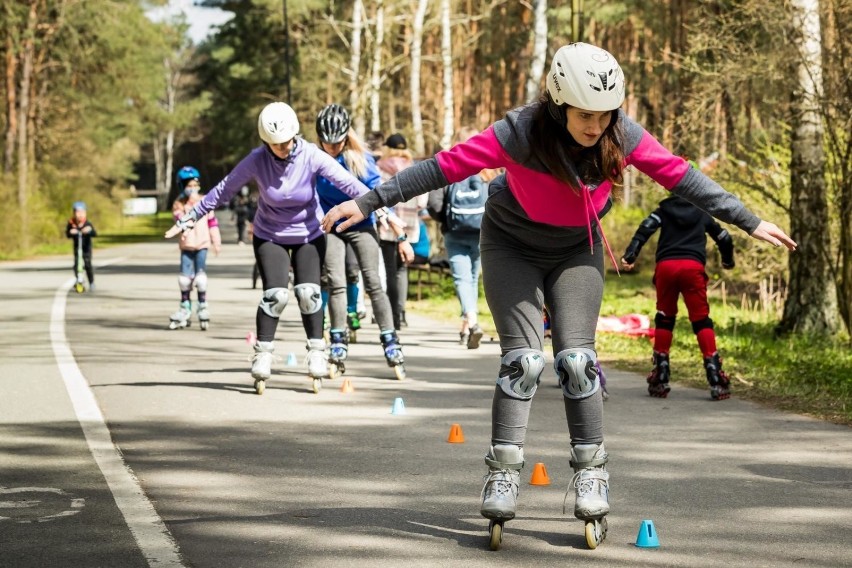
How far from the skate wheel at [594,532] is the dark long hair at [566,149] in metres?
1.25

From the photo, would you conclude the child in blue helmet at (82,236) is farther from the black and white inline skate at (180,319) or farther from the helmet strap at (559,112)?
the helmet strap at (559,112)

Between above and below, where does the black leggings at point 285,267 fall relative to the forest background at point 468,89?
below

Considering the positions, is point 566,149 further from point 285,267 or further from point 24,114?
point 24,114

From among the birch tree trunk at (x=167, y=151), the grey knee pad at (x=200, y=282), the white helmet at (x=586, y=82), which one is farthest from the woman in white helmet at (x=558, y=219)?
the birch tree trunk at (x=167, y=151)

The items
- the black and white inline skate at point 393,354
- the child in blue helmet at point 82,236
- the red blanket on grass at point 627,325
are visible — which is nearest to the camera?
the black and white inline skate at point 393,354

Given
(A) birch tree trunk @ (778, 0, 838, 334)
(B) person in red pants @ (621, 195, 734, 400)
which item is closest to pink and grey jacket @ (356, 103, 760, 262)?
(B) person in red pants @ (621, 195, 734, 400)

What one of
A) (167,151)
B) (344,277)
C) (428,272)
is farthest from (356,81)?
(167,151)

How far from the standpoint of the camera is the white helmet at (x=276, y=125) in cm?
928

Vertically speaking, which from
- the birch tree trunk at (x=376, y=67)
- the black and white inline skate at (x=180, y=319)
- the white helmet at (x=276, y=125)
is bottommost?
the black and white inline skate at (x=180, y=319)

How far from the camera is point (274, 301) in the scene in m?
9.83

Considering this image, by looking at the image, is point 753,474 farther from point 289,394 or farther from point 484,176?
point 484,176

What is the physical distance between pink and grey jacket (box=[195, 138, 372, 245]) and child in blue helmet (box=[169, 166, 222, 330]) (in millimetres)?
5886

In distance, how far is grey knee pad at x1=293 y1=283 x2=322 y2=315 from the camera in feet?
32.4

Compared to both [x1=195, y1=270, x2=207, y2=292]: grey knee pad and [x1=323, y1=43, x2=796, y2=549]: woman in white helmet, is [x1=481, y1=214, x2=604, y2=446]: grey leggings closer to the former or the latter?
[x1=323, y1=43, x2=796, y2=549]: woman in white helmet
